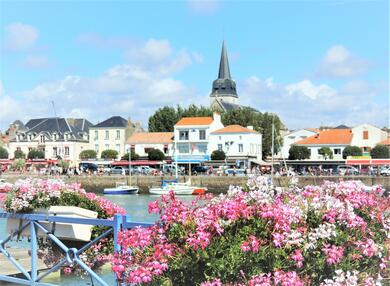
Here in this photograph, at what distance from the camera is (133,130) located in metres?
98.2

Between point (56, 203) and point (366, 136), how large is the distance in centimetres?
8325

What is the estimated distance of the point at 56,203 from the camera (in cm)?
744

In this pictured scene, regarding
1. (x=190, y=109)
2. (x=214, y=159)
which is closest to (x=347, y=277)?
(x=214, y=159)

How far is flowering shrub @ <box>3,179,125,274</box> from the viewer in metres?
7.04

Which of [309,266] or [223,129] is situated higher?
[223,129]

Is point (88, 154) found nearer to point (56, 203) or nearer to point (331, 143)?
point (331, 143)

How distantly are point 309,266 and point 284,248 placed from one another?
9.0 inches

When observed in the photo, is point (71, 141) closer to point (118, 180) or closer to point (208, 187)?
point (118, 180)

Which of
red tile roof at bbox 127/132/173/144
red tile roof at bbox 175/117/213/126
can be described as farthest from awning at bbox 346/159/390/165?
red tile roof at bbox 127/132/173/144

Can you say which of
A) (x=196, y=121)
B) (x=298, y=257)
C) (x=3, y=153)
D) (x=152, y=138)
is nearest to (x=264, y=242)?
(x=298, y=257)

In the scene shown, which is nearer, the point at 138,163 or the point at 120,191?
the point at 120,191

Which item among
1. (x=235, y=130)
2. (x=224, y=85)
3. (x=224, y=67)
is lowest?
(x=235, y=130)

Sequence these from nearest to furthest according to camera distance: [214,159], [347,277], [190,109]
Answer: [347,277] → [214,159] → [190,109]

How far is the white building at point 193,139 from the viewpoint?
3206 inches
